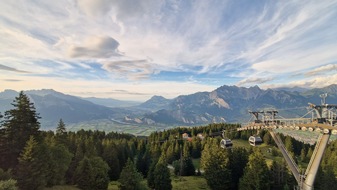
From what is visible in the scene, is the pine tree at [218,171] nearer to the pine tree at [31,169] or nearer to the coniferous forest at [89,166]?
the coniferous forest at [89,166]

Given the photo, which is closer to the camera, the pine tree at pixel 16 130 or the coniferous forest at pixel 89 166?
the coniferous forest at pixel 89 166

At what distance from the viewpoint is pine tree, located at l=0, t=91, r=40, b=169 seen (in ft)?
143

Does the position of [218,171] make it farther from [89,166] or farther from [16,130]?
[16,130]

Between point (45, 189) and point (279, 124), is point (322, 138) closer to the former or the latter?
point (279, 124)

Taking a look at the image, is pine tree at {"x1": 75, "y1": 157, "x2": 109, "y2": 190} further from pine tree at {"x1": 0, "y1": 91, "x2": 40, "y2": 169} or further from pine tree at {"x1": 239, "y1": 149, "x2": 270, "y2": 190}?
pine tree at {"x1": 239, "y1": 149, "x2": 270, "y2": 190}

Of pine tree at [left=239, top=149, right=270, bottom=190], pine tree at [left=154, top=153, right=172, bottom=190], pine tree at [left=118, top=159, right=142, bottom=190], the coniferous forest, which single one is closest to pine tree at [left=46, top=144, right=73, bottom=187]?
the coniferous forest

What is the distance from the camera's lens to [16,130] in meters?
45.4

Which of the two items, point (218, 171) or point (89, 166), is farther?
point (218, 171)

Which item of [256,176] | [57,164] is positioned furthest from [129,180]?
[256,176]

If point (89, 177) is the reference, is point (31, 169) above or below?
above

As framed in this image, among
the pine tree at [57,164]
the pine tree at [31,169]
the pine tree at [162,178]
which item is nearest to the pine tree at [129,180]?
the pine tree at [162,178]

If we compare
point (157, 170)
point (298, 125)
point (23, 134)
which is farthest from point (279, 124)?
A: point (23, 134)

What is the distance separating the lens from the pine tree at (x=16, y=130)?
43.6 metres

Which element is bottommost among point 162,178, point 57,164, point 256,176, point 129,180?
point 162,178
